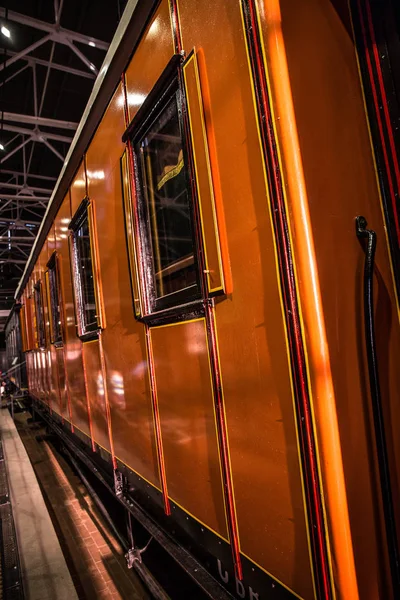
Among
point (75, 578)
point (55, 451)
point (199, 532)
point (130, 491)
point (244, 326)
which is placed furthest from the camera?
point (55, 451)

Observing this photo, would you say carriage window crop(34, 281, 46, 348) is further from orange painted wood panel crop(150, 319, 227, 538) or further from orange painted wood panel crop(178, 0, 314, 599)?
→ orange painted wood panel crop(178, 0, 314, 599)

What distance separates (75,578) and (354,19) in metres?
4.13

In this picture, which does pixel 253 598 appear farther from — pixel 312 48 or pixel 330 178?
A: pixel 312 48

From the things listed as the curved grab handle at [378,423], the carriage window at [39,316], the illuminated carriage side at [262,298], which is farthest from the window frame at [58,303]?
the curved grab handle at [378,423]

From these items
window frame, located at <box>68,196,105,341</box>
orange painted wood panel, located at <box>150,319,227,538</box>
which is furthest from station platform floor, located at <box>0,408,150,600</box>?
window frame, located at <box>68,196,105,341</box>

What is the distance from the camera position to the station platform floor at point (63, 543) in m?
2.57

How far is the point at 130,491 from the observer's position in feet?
8.85

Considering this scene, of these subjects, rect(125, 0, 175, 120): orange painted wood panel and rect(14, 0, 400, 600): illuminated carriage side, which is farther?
rect(125, 0, 175, 120): orange painted wood panel

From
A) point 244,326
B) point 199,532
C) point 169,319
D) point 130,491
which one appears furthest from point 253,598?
point 130,491

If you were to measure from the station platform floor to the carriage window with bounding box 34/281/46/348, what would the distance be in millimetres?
2100

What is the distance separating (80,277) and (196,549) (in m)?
2.95

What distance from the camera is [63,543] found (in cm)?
345

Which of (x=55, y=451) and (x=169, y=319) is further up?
(x=169, y=319)

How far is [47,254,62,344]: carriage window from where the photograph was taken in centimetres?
506
